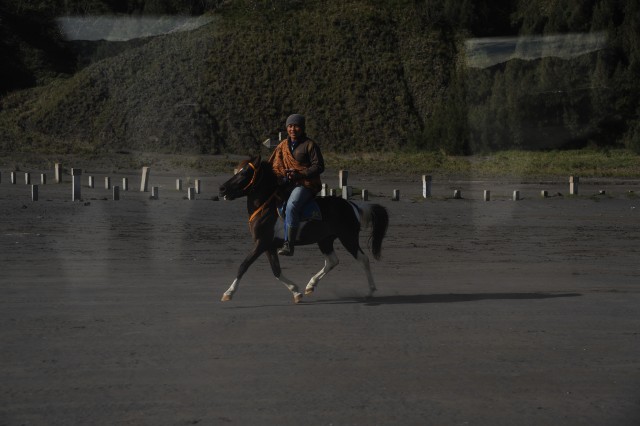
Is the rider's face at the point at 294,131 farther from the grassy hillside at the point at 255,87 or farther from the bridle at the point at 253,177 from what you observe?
the grassy hillside at the point at 255,87

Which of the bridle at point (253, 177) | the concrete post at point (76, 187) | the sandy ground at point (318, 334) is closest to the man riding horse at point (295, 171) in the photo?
the bridle at point (253, 177)

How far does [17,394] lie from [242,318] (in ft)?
12.8

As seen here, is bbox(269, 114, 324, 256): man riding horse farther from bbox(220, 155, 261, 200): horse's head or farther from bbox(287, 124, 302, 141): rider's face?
bbox(220, 155, 261, 200): horse's head

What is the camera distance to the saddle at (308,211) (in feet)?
42.0

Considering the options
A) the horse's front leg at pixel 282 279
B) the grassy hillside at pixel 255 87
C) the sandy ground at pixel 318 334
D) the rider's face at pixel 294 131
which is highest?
the grassy hillside at pixel 255 87

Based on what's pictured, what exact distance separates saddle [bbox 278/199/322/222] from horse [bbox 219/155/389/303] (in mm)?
48

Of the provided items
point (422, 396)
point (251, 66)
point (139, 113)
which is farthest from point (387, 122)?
point (422, 396)

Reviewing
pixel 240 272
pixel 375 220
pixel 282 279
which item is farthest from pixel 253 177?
pixel 375 220

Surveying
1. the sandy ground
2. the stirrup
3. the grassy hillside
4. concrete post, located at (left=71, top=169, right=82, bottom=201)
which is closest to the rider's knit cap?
the stirrup

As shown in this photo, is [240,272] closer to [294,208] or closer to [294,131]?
[294,208]

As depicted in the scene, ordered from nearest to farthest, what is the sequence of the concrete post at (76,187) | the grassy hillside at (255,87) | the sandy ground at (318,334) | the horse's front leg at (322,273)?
the sandy ground at (318,334) < the horse's front leg at (322,273) < the concrete post at (76,187) < the grassy hillside at (255,87)

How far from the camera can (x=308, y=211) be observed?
1285 centimetres

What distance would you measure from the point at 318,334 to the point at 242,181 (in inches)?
104

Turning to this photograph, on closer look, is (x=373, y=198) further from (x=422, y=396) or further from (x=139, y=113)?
(x=139, y=113)
